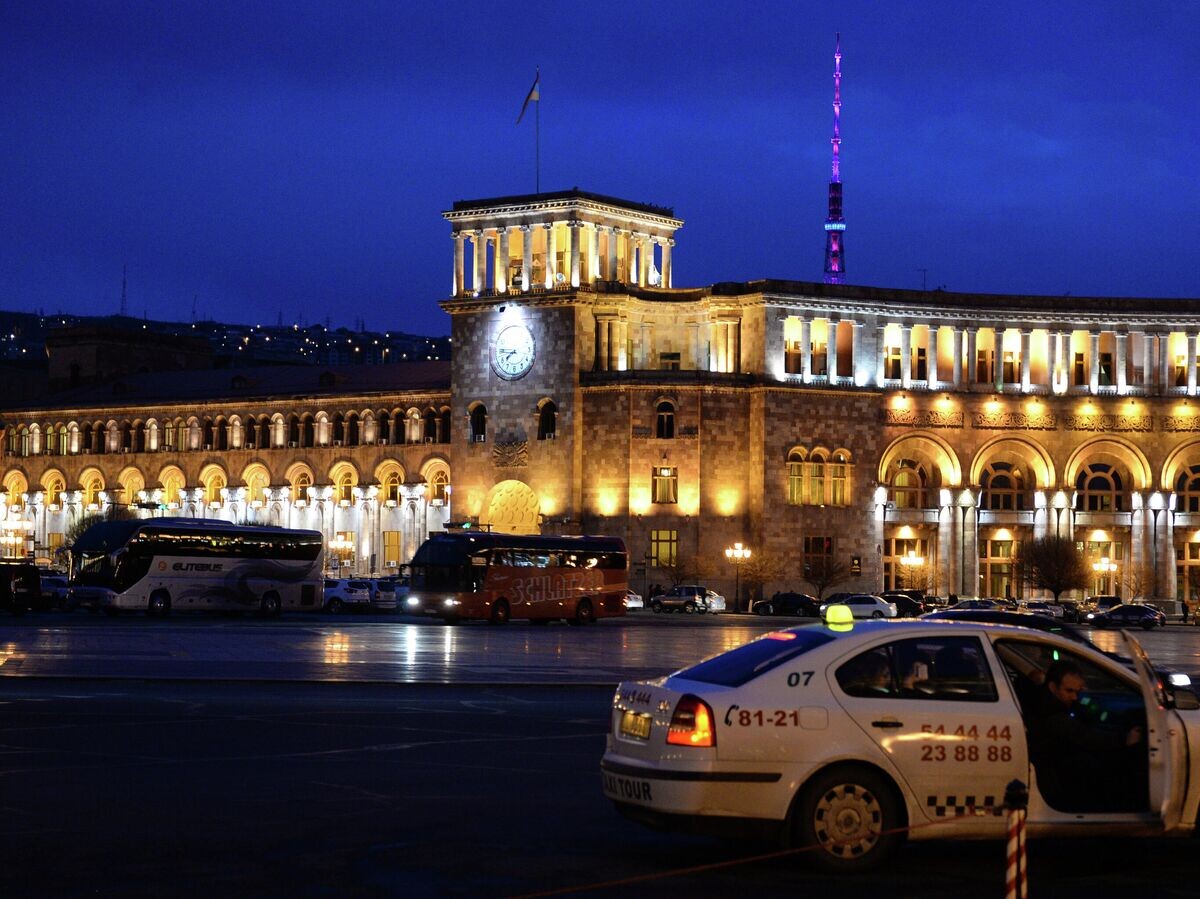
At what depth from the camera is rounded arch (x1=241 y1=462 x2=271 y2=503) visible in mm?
107000

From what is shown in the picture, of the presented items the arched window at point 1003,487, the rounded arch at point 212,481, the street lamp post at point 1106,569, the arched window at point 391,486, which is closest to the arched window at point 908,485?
the arched window at point 1003,487

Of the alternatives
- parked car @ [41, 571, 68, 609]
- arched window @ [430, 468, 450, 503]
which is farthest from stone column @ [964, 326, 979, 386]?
parked car @ [41, 571, 68, 609]

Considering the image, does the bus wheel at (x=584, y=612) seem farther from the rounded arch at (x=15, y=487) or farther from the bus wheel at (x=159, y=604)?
the rounded arch at (x=15, y=487)

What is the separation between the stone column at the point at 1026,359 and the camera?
9144cm

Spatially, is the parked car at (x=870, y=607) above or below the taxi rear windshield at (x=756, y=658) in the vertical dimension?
below

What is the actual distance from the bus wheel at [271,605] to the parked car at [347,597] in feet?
20.7

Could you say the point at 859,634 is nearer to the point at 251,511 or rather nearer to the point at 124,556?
the point at 124,556

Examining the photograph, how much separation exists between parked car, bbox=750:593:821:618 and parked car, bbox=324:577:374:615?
17.0 meters

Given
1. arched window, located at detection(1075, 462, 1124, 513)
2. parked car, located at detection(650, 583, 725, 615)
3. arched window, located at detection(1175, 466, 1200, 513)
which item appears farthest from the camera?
arched window, located at detection(1175, 466, 1200, 513)

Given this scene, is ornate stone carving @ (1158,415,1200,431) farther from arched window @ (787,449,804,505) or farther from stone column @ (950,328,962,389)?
arched window @ (787,449,804,505)

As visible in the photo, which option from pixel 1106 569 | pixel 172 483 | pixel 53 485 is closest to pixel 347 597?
pixel 1106 569

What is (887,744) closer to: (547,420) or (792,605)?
(792,605)

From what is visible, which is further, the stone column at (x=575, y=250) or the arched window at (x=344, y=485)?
the arched window at (x=344, y=485)

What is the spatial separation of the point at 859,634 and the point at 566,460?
76356 millimetres
